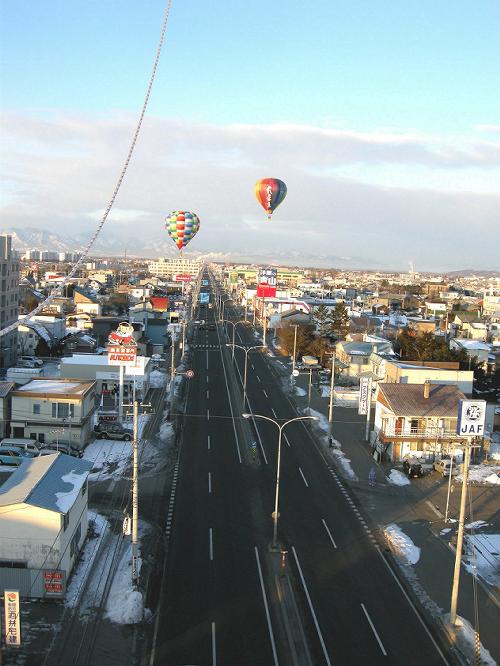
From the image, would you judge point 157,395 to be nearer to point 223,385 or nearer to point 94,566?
point 223,385

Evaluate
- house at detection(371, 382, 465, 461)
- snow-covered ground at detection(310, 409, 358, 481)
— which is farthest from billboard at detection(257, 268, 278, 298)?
house at detection(371, 382, 465, 461)

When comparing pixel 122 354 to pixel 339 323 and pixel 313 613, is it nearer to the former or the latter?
pixel 313 613

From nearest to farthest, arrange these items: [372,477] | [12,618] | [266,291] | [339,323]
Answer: [12,618], [372,477], [339,323], [266,291]

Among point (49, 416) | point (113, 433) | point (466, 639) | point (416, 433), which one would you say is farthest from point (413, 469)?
point (49, 416)

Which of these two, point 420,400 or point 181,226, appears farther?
point 181,226

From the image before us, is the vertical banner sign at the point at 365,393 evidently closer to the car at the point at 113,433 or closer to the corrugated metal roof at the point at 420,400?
the corrugated metal roof at the point at 420,400

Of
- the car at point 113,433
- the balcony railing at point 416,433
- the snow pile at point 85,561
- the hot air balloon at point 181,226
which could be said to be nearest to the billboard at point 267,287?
the hot air balloon at point 181,226

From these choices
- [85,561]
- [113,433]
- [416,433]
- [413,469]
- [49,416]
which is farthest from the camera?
[113,433]
